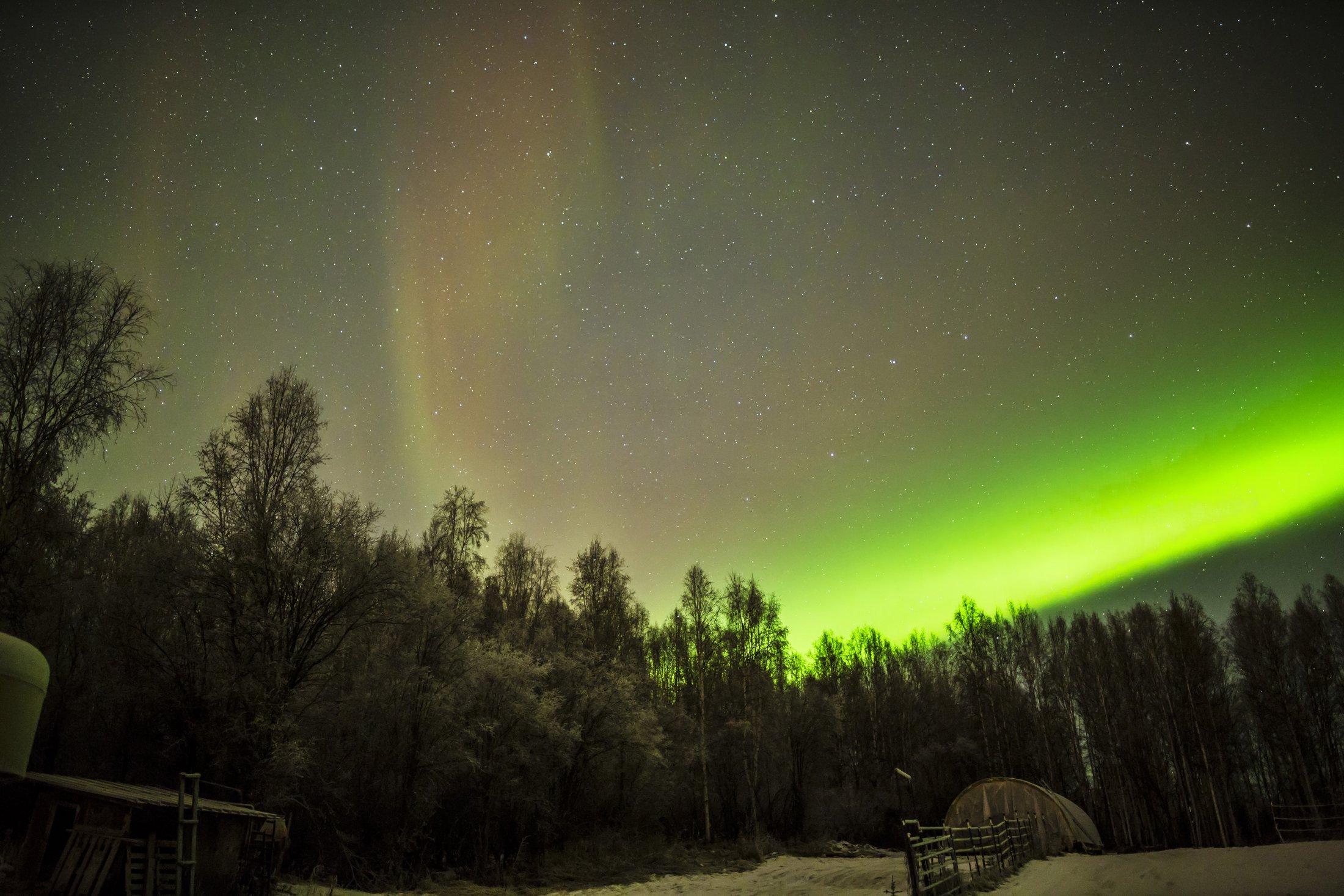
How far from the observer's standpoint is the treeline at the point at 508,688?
2011cm

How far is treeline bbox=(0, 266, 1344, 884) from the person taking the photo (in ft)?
66.0

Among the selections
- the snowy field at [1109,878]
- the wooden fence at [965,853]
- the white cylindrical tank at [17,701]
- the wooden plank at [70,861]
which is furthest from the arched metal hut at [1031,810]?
the white cylindrical tank at [17,701]

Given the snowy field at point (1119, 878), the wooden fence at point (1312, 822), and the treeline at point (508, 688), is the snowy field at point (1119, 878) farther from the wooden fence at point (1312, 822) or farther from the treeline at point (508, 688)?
the wooden fence at point (1312, 822)

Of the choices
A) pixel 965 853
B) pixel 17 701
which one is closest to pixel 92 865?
pixel 17 701

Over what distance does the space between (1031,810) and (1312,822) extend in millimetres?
23422

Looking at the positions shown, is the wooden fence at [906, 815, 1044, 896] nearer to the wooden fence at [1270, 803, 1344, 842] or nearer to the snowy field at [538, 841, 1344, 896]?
the snowy field at [538, 841, 1344, 896]

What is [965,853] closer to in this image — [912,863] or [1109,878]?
[1109,878]

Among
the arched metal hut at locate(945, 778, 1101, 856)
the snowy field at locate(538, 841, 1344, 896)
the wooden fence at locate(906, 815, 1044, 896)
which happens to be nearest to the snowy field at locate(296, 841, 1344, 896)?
the snowy field at locate(538, 841, 1344, 896)

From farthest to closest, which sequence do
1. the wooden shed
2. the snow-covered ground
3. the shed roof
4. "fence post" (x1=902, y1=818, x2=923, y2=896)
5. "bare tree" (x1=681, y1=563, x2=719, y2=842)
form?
1. "bare tree" (x1=681, y1=563, x2=719, y2=842)
2. the snow-covered ground
3. the shed roof
4. the wooden shed
5. "fence post" (x1=902, y1=818, x2=923, y2=896)

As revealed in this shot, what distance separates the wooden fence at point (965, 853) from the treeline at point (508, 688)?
8.91 feet

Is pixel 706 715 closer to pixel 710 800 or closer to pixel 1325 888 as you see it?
pixel 710 800

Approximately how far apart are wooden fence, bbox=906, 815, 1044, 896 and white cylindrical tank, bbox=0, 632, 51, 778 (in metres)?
16.2

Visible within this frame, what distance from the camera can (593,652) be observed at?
1308 inches

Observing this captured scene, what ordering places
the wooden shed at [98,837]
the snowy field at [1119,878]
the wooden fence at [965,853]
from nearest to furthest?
the wooden shed at [98,837]
the wooden fence at [965,853]
the snowy field at [1119,878]
